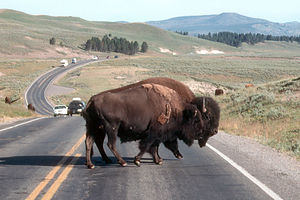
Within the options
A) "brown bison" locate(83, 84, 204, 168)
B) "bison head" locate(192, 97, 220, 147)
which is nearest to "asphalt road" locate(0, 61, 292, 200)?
"brown bison" locate(83, 84, 204, 168)

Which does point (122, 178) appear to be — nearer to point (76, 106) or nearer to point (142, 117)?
point (142, 117)

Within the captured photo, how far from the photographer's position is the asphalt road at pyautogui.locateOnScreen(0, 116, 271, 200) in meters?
7.90

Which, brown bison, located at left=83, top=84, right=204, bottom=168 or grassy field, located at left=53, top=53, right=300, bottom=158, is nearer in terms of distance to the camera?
brown bison, located at left=83, top=84, right=204, bottom=168

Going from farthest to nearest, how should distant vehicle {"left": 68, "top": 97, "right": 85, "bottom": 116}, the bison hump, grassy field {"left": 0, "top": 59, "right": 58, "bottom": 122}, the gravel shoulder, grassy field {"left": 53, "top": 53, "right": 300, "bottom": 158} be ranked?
grassy field {"left": 0, "top": 59, "right": 58, "bottom": 122}
distant vehicle {"left": 68, "top": 97, "right": 85, "bottom": 116}
grassy field {"left": 53, "top": 53, "right": 300, "bottom": 158}
the bison hump
the gravel shoulder

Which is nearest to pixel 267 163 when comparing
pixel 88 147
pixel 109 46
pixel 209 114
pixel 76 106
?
pixel 209 114

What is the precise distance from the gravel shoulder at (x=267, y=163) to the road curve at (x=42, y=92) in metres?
46.2

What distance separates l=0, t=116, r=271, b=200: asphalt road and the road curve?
48.1m

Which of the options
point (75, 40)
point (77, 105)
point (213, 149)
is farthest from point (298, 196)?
point (75, 40)

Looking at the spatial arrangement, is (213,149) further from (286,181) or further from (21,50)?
(21,50)

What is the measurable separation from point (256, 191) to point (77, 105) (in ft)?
132

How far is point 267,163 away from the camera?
1148cm

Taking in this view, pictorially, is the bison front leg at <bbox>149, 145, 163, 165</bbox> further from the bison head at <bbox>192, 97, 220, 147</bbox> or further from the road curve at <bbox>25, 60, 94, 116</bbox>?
the road curve at <bbox>25, 60, 94, 116</bbox>

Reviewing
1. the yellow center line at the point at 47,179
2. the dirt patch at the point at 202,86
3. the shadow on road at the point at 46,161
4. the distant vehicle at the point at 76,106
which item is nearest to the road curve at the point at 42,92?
the distant vehicle at the point at 76,106

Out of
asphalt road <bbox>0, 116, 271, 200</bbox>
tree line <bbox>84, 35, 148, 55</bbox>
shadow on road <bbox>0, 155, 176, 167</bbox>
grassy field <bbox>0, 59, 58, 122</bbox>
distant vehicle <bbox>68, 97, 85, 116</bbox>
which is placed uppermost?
asphalt road <bbox>0, 116, 271, 200</bbox>
